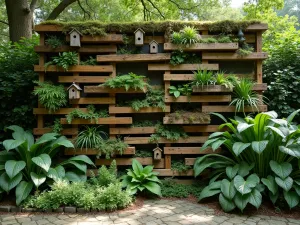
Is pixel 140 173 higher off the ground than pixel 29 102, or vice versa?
pixel 29 102

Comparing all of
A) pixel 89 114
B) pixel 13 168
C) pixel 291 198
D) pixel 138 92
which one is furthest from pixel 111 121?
pixel 291 198

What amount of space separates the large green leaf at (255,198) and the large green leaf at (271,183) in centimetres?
18

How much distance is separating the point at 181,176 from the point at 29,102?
3.15 metres

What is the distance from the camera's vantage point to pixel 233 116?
15.2ft

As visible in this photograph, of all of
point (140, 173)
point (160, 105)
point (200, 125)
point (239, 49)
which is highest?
point (239, 49)

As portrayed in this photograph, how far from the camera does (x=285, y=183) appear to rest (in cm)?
333

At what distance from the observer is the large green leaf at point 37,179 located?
11.5ft

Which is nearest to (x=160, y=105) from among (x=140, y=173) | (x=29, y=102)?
(x=140, y=173)

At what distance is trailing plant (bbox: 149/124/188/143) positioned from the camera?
14.4 ft

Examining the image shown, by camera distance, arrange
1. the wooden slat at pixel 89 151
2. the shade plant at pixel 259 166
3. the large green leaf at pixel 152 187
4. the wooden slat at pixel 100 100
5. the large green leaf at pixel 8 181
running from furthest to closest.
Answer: the wooden slat at pixel 100 100 → the wooden slat at pixel 89 151 → the large green leaf at pixel 152 187 → the large green leaf at pixel 8 181 → the shade plant at pixel 259 166

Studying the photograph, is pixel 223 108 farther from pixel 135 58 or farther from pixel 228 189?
pixel 135 58

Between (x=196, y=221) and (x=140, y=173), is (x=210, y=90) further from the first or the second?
(x=196, y=221)

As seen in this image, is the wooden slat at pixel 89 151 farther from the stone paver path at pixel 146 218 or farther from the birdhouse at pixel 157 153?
the stone paver path at pixel 146 218

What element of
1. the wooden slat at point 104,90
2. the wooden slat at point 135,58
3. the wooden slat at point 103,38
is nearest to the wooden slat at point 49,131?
the wooden slat at point 104,90
